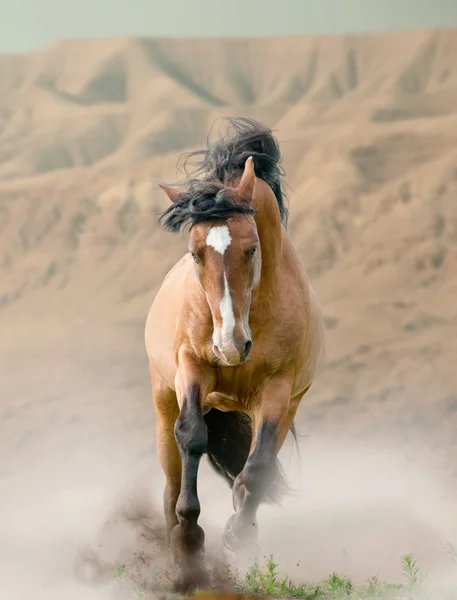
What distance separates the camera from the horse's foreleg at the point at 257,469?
5418mm

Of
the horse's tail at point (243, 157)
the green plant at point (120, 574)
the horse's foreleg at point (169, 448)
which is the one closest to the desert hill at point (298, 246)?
the horse's foreleg at point (169, 448)

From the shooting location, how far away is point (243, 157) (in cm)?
610

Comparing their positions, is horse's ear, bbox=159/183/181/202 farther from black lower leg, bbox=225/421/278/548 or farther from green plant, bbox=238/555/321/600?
green plant, bbox=238/555/321/600

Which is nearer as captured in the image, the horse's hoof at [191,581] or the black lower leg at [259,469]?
the black lower leg at [259,469]

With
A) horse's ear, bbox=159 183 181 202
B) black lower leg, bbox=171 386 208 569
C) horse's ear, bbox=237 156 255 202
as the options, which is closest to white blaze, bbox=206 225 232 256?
horse's ear, bbox=237 156 255 202

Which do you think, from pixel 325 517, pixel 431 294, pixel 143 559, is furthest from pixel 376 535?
pixel 431 294

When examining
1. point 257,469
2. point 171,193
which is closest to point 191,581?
point 257,469

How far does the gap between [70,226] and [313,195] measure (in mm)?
9294

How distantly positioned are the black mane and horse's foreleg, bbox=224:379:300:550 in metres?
1.14

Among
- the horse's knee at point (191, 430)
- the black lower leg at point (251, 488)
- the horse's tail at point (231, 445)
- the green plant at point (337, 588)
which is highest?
the horse's tail at point (231, 445)

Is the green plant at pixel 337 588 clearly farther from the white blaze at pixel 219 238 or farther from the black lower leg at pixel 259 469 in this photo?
the white blaze at pixel 219 238

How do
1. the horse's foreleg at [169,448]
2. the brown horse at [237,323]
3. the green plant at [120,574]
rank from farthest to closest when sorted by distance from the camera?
1. the horse's foreleg at [169,448]
2. the green plant at [120,574]
3. the brown horse at [237,323]

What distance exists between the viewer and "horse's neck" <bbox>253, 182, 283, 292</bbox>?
18.8 feet

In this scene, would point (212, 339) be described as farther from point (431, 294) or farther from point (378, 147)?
point (378, 147)
